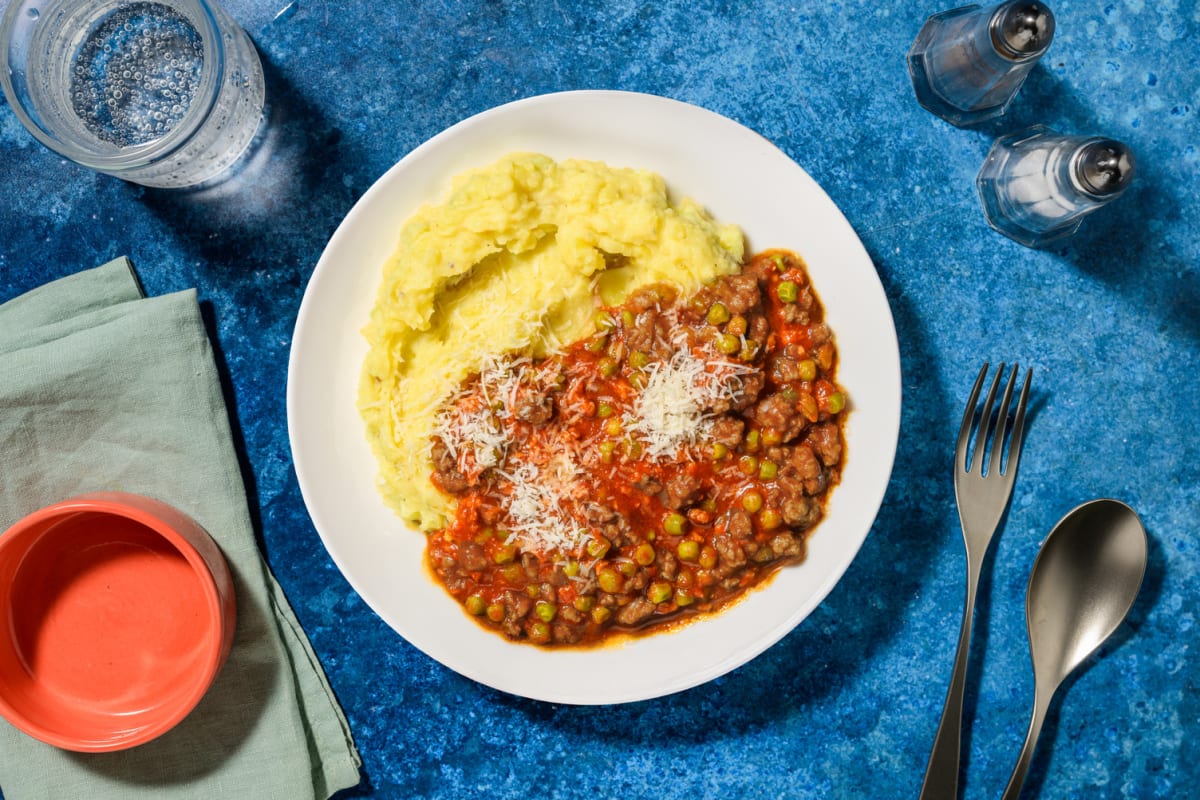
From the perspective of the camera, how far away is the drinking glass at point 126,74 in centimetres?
442

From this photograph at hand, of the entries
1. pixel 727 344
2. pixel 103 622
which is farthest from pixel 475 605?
pixel 103 622

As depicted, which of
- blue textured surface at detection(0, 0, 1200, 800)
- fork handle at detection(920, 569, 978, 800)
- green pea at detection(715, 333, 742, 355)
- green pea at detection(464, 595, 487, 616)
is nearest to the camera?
green pea at detection(715, 333, 742, 355)

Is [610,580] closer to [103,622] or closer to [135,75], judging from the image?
[103,622]

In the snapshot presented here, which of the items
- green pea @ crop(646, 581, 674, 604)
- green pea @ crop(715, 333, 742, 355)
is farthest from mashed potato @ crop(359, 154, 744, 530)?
green pea @ crop(646, 581, 674, 604)

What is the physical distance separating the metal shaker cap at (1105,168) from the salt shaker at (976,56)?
543mm

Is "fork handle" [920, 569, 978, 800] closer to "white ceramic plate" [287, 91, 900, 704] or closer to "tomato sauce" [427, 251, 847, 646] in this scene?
"white ceramic plate" [287, 91, 900, 704]

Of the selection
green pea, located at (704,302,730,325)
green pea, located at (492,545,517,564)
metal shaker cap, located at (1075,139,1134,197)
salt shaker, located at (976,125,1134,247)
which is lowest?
green pea, located at (492,545,517,564)

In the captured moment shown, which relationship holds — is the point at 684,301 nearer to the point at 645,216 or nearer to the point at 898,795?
the point at 645,216

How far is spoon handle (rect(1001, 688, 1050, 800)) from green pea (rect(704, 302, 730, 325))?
104 inches

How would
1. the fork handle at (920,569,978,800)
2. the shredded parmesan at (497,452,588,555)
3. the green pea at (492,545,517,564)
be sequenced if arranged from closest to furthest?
the shredded parmesan at (497,452,588,555) → the green pea at (492,545,517,564) → the fork handle at (920,569,978,800)

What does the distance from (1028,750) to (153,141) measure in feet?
18.4

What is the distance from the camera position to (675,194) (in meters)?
4.29

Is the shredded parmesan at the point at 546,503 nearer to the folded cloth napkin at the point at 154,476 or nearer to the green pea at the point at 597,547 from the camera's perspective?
the green pea at the point at 597,547

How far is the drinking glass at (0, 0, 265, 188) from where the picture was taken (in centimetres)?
442
